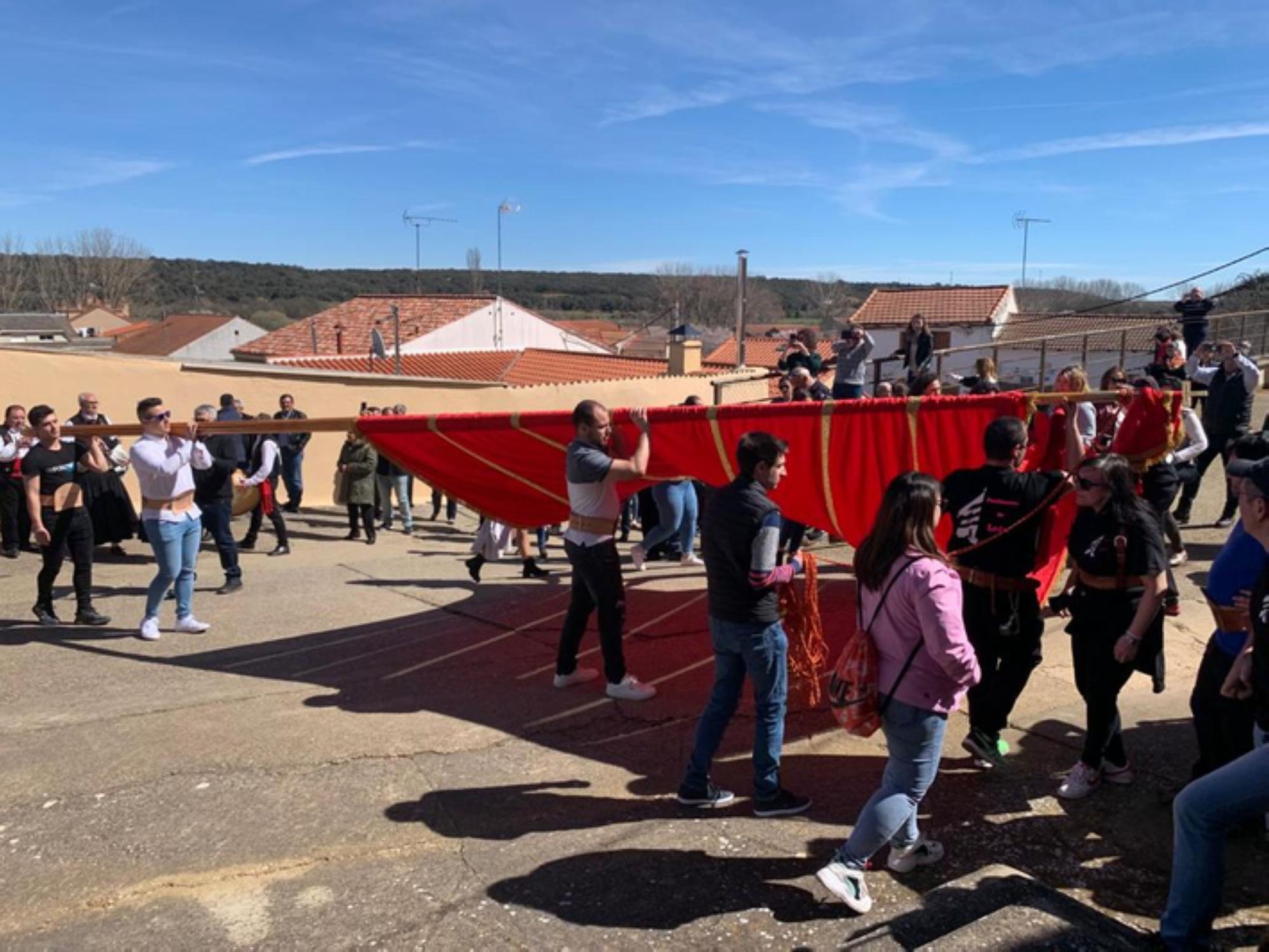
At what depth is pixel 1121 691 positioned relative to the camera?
5656 millimetres

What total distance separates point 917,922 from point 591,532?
9.39 ft

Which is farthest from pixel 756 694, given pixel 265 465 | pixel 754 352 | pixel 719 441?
pixel 754 352

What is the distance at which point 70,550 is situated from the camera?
744 centimetres

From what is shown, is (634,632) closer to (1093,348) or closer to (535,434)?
(535,434)

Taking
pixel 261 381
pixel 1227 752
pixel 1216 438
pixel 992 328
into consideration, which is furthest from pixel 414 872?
pixel 992 328

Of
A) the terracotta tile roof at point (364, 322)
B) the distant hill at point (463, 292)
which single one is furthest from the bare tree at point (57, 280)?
the terracotta tile roof at point (364, 322)

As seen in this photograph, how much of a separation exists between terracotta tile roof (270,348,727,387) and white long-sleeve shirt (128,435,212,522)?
15680 mm

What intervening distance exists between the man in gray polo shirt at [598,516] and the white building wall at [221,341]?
160 ft

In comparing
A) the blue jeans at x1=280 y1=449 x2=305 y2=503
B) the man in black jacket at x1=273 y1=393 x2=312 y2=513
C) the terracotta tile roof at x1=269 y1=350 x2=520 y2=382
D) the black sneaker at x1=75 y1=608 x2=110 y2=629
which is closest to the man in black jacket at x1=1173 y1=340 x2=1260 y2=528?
the black sneaker at x1=75 y1=608 x2=110 y2=629

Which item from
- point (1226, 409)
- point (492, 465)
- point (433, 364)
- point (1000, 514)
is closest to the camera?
point (1000, 514)

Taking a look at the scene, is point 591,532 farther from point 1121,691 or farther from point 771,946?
point 1121,691

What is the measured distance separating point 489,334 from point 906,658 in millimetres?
32719

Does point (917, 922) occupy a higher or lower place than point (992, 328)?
lower

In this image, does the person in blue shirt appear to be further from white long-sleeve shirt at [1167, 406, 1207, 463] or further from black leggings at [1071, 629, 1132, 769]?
white long-sleeve shirt at [1167, 406, 1207, 463]
